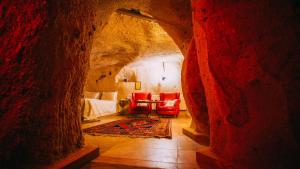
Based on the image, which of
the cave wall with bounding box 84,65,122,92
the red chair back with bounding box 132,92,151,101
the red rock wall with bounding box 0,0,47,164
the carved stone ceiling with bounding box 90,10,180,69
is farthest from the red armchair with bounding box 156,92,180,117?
the red rock wall with bounding box 0,0,47,164

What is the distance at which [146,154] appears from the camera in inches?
93.1

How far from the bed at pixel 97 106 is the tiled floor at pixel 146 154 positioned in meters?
2.75

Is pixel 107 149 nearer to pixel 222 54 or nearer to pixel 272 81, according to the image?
pixel 222 54

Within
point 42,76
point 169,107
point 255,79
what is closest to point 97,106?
point 169,107

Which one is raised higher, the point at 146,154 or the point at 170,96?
the point at 170,96

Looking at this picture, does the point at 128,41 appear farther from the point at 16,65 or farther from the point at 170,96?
the point at 16,65

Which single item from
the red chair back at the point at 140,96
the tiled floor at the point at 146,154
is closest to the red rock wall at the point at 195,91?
the tiled floor at the point at 146,154

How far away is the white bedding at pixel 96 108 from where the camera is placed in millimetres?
5781

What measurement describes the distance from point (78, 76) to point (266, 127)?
2259mm

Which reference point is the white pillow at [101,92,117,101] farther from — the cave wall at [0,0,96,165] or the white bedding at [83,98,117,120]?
the cave wall at [0,0,96,165]

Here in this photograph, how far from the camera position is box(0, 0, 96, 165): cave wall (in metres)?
1.40

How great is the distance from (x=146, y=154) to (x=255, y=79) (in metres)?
1.81

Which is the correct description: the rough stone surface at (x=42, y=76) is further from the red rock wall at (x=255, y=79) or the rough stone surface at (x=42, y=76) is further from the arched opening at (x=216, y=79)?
the red rock wall at (x=255, y=79)

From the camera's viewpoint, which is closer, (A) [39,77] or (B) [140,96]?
(A) [39,77]
